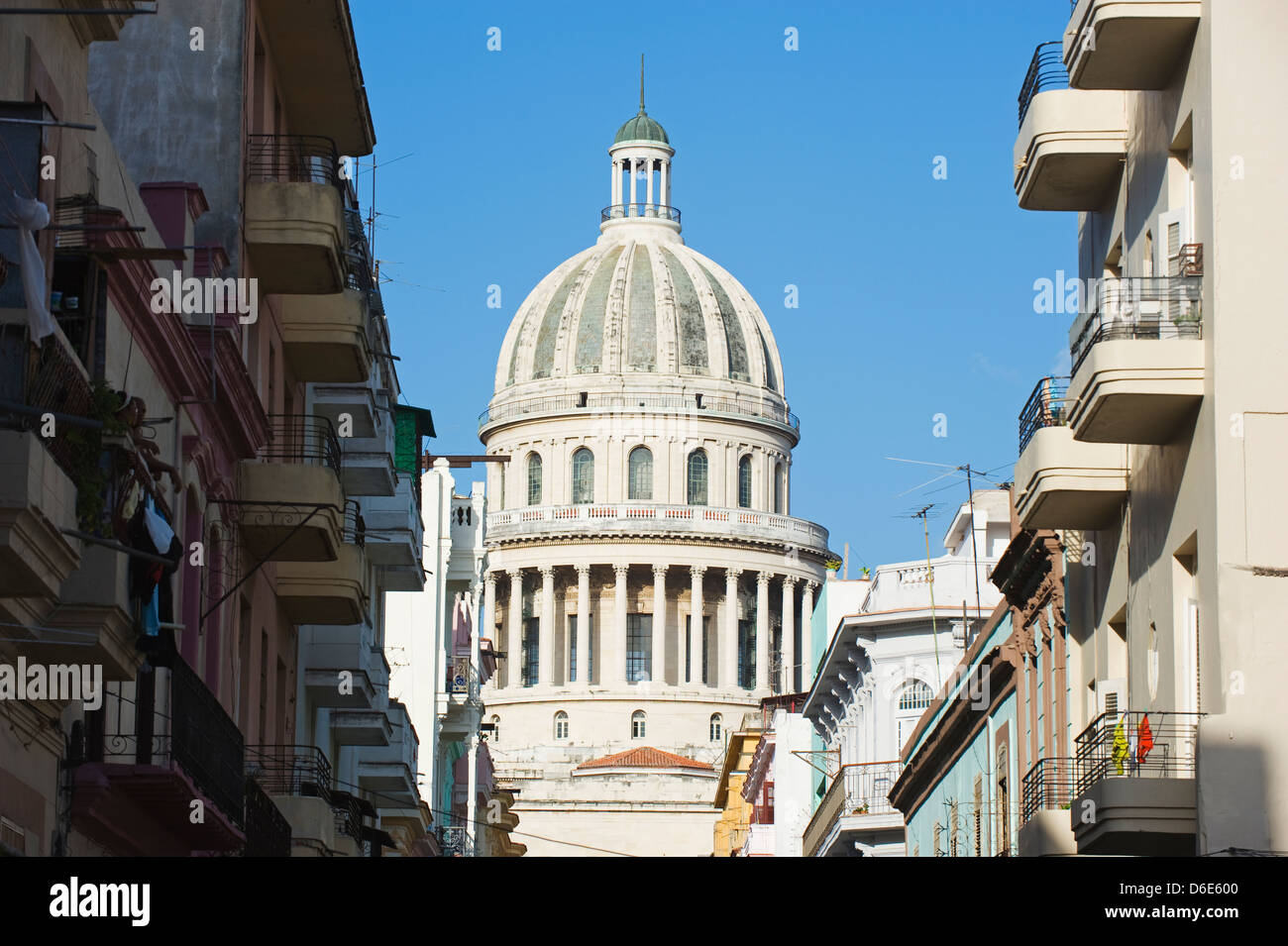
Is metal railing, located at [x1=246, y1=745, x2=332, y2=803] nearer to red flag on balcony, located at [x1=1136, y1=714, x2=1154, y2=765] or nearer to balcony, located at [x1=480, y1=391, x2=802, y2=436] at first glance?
red flag on balcony, located at [x1=1136, y1=714, x2=1154, y2=765]

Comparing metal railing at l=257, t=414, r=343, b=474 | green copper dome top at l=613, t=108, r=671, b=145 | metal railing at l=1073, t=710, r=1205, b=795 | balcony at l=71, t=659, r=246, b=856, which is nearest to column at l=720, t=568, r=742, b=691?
green copper dome top at l=613, t=108, r=671, b=145

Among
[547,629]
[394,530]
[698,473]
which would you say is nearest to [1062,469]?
[394,530]

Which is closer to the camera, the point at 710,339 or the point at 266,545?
the point at 266,545

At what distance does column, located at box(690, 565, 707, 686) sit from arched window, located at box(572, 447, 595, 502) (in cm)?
777

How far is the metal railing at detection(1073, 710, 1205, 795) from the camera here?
2292 cm

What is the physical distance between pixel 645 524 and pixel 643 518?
42 centimetres

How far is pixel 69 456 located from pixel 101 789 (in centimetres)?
367

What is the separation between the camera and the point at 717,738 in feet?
481

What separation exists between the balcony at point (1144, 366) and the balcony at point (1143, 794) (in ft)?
8.36

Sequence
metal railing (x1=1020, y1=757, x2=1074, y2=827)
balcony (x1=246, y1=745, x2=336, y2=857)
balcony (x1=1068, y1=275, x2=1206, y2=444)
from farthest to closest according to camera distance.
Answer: balcony (x1=246, y1=745, x2=336, y2=857) < metal railing (x1=1020, y1=757, x2=1074, y2=827) < balcony (x1=1068, y1=275, x2=1206, y2=444)

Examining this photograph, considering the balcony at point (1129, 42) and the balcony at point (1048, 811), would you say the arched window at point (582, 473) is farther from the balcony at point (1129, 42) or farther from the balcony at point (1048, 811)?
the balcony at point (1129, 42)

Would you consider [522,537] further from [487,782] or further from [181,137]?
[181,137]

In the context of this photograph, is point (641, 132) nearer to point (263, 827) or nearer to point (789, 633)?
point (789, 633)
